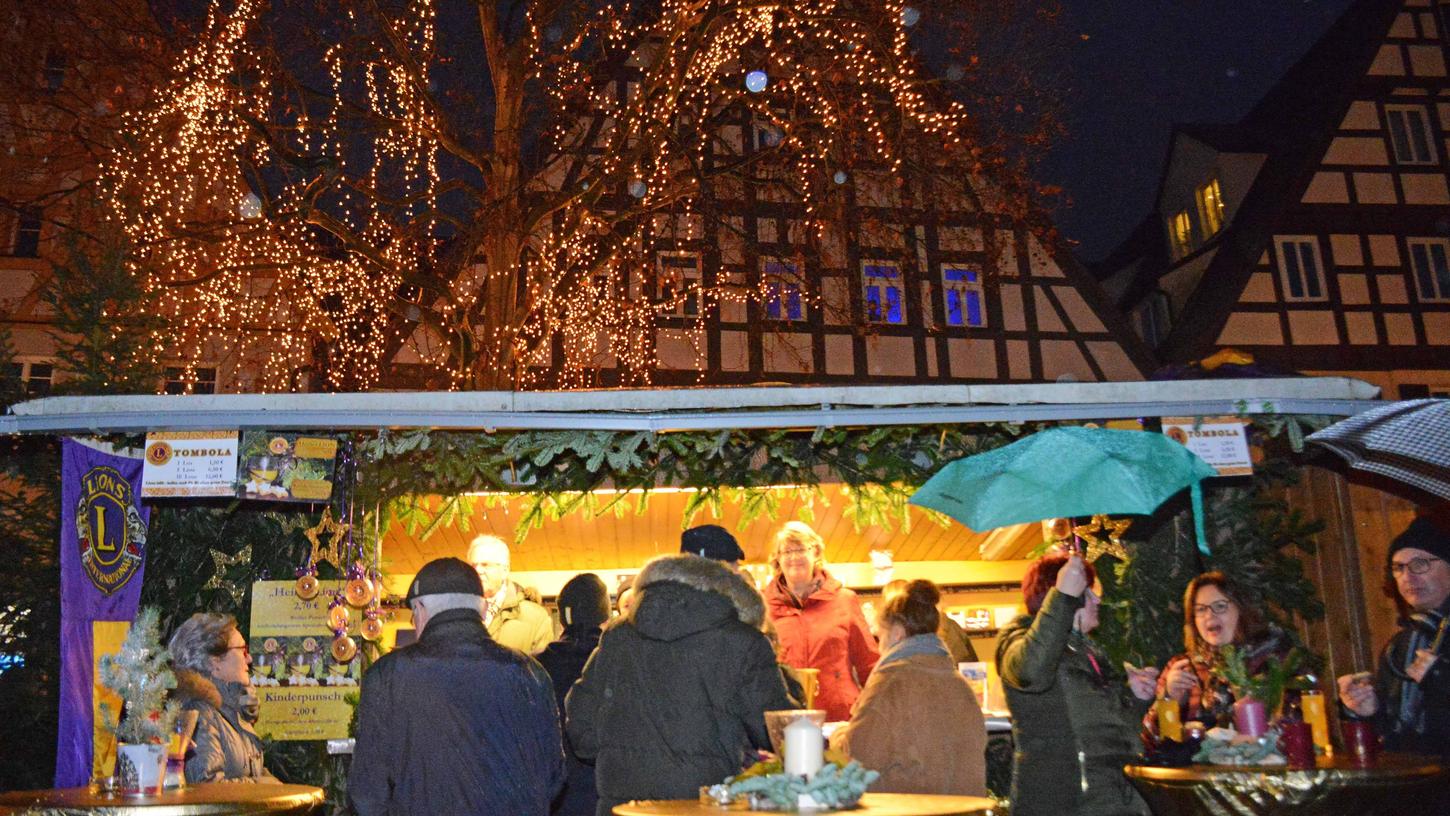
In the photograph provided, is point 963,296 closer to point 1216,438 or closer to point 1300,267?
point 1300,267

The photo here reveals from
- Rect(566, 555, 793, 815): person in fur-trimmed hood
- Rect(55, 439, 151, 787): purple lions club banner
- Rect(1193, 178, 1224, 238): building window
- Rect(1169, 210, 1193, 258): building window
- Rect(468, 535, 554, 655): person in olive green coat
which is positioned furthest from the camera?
Rect(1169, 210, 1193, 258): building window

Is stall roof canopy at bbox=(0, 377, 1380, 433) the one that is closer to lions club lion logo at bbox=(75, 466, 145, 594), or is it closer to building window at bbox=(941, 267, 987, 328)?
lions club lion logo at bbox=(75, 466, 145, 594)

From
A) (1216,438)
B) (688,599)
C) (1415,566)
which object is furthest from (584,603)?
(1415,566)

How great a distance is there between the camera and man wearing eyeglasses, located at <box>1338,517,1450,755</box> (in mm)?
4516

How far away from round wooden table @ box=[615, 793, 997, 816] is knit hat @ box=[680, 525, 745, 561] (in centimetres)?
127

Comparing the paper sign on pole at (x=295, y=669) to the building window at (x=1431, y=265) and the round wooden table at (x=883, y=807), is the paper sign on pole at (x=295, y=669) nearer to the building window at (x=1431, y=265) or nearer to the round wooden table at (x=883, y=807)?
the round wooden table at (x=883, y=807)

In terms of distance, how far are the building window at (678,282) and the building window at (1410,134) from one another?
11858 millimetres

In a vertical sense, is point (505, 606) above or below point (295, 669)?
above

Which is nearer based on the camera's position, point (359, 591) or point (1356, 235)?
point (359, 591)

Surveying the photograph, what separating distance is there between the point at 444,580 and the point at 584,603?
1.31 meters

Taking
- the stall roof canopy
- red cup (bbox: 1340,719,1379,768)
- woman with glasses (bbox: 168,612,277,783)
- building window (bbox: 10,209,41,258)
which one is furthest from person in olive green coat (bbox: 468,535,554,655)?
building window (bbox: 10,209,41,258)

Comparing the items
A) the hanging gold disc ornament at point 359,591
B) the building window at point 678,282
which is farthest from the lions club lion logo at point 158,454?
the building window at point 678,282

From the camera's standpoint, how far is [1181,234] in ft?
73.0

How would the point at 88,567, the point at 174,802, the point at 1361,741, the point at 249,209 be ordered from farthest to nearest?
1. the point at 249,209
2. the point at 88,567
3. the point at 1361,741
4. the point at 174,802
